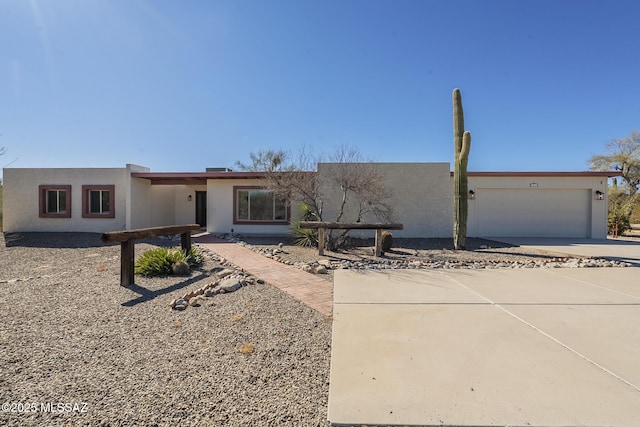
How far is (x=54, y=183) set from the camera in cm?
1370

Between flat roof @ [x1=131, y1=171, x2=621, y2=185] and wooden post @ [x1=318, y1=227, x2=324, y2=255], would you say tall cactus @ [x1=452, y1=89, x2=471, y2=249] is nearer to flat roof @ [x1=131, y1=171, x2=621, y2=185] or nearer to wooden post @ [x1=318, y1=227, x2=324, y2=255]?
flat roof @ [x1=131, y1=171, x2=621, y2=185]

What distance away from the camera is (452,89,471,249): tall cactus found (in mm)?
9969

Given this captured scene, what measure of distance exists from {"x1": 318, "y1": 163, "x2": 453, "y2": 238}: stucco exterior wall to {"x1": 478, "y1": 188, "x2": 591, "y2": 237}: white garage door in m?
2.27

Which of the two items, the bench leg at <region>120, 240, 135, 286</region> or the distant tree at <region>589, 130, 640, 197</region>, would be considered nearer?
the bench leg at <region>120, 240, 135, 286</region>

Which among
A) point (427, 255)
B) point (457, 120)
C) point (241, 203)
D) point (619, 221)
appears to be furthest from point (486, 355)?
point (619, 221)

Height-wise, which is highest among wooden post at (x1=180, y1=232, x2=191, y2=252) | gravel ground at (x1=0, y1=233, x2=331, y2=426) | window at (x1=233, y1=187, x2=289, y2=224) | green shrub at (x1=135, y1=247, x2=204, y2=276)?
window at (x1=233, y1=187, x2=289, y2=224)

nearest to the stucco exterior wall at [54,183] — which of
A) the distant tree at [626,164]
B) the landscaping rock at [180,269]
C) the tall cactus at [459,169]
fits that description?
the landscaping rock at [180,269]

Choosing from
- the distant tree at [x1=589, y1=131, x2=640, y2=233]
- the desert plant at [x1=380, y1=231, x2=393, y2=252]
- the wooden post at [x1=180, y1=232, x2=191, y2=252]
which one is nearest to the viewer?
the wooden post at [x1=180, y1=232, x2=191, y2=252]

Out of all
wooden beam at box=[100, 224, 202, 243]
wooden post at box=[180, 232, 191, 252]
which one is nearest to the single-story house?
wooden beam at box=[100, 224, 202, 243]

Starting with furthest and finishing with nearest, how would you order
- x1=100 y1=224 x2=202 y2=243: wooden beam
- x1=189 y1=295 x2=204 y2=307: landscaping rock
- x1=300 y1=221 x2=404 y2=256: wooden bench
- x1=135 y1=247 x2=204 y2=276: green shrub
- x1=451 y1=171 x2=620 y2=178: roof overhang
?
x1=451 y1=171 x2=620 y2=178: roof overhang
x1=300 y1=221 x2=404 y2=256: wooden bench
x1=135 y1=247 x2=204 y2=276: green shrub
x1=100 y1=224 x2=202 y2=243: wooden beam
x1=189 y1=295 x2=204 y2=307: landscaping rock

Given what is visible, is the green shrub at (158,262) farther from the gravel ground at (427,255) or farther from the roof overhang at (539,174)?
the roof overhang at (539,174)

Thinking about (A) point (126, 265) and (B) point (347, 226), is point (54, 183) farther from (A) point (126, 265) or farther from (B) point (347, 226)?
(B) point (347, 226)

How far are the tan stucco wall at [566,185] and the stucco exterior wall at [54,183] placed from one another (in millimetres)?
16500

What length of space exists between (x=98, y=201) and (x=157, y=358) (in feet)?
46.5
